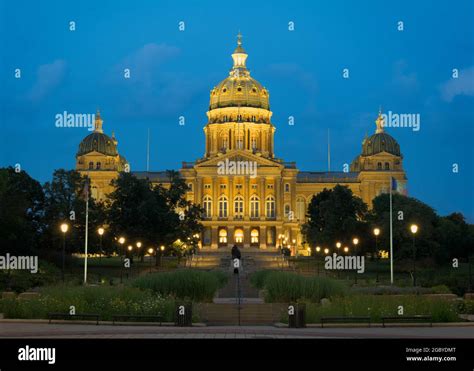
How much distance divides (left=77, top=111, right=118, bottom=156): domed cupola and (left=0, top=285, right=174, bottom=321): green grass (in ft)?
331

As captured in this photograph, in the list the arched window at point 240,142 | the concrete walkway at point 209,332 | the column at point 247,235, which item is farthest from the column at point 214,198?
the concrete walkway at point 209,332

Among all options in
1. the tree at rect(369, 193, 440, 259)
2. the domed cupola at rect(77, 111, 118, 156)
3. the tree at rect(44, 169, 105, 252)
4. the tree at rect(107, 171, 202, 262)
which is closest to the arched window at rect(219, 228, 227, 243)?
the domed cupola at rect(77, 111, 118, 156)

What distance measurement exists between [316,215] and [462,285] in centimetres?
6087

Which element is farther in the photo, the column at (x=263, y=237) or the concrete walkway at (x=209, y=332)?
the column at (x=263, y=237)

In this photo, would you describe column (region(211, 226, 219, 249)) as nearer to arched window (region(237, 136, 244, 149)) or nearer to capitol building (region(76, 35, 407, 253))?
capitol building (region(76, 35, 407, 253))

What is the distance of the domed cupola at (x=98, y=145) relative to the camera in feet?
429

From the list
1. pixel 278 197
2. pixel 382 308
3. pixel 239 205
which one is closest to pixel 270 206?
pixel 278 197

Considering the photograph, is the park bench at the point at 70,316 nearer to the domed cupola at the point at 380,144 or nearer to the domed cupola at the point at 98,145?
the domed cupola at the point at 98,145

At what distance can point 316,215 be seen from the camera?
106 m

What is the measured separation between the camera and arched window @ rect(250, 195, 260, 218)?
120938 mm

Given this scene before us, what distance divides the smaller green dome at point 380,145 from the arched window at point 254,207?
21074mm
